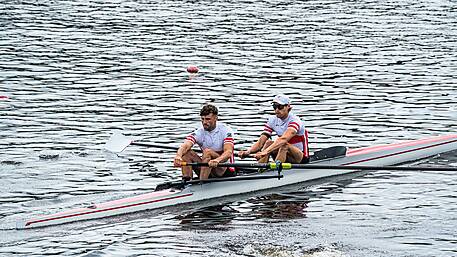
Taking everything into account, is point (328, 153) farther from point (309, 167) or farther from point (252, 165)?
point (252, 165)

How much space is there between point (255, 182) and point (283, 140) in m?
1.01

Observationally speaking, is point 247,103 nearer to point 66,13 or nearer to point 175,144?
point 175,144

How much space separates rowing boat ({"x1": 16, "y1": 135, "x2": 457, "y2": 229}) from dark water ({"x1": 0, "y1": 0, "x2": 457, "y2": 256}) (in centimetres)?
23

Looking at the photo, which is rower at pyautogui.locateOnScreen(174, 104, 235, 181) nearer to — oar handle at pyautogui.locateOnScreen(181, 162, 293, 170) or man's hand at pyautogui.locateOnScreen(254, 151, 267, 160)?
A: oar handle at pyautogui.locateOnScreen(181, 162, 293, 170)

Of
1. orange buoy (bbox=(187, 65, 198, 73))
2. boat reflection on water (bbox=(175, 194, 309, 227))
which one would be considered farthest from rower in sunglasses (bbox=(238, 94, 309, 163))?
orange buoy (bbox=(187, 65, 198, 73))

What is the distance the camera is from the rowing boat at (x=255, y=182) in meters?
17.3

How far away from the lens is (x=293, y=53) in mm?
41031

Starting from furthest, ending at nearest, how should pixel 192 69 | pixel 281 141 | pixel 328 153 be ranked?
pixel 192 69 < pixel 328 153 < pixel 281 141

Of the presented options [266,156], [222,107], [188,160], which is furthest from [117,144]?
[222,107]

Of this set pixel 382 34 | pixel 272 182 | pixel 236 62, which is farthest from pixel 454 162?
pixel 382 34

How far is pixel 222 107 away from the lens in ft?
96.9

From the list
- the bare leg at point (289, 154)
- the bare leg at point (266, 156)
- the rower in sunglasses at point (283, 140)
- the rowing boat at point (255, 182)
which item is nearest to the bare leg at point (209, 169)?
the rowing boat at point (255, 182)

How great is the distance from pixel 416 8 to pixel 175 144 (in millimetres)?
35006

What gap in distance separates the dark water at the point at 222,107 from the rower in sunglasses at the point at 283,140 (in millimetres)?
753
